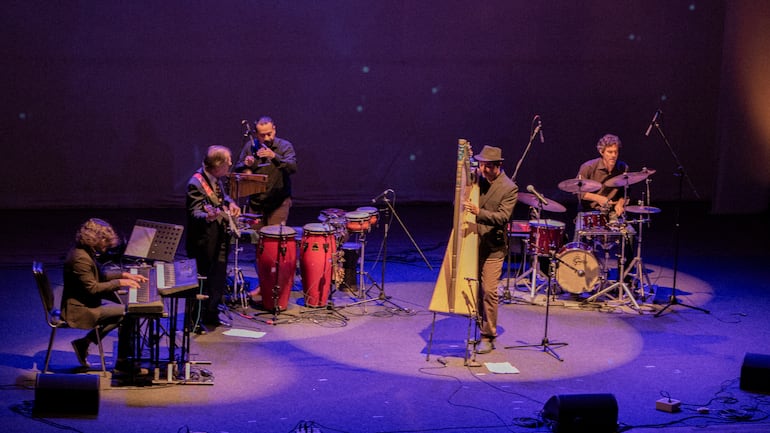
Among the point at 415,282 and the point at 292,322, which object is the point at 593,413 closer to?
the point at 292,322

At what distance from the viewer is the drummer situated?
10148 millimetres

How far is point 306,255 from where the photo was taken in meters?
9.56

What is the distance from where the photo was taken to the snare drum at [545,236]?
1002 cm

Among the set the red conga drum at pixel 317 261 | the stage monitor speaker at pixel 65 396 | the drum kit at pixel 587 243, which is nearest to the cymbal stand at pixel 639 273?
the drum kit at pixel 587 243

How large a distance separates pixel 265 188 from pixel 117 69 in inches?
215

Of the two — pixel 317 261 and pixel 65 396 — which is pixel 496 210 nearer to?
pixel 317 261

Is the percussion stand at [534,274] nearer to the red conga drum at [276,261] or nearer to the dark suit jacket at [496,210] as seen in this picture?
the dark suit jacket at [496,210]

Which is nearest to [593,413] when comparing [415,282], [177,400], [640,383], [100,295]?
[640,383]

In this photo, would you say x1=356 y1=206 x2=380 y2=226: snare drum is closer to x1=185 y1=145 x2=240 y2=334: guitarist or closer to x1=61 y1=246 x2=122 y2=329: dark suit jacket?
x1=185 y1=145 x2=240 y2=334: guitarist

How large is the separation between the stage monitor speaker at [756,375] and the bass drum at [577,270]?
2.36 meters

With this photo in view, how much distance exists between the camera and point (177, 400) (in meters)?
7.03

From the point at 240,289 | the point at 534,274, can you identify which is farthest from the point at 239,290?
the point at 534,274

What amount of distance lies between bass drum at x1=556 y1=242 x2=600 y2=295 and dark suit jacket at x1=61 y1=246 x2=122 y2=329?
4.76 meters

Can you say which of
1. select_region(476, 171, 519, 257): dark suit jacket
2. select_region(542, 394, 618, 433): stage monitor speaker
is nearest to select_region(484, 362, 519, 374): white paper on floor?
select_region(476, 171, 519, 257): dark suit jacket
